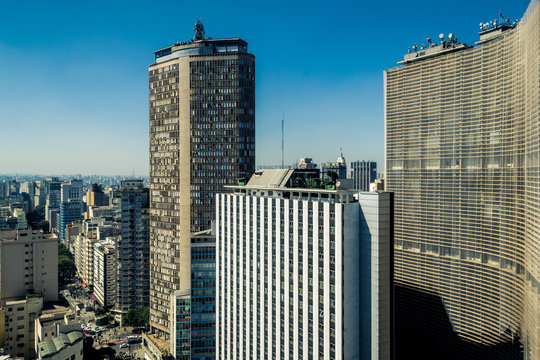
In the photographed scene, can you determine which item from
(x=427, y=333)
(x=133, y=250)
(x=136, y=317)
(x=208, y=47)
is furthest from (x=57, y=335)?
(x=427, y=333)

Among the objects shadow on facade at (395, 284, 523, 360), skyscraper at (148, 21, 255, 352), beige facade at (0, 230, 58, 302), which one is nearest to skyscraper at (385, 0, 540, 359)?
shadow on facade at (395, 284, 523, 360)

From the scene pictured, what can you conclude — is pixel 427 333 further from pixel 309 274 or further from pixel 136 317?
pixel 136 317

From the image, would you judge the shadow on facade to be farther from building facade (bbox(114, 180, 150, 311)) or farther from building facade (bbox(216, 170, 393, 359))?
building facade (bbox(114, 180, 150, 311))

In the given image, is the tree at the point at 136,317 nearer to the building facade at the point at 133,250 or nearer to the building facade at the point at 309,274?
the building facade at the point at 133,250

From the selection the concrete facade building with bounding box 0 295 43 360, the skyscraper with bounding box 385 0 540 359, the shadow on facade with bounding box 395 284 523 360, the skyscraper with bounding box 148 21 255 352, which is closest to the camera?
the skyscraper with bounding box 385 0 540 359

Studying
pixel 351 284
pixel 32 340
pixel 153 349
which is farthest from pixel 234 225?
pixel 32 340

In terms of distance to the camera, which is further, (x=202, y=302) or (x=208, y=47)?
(x=208, y=47)

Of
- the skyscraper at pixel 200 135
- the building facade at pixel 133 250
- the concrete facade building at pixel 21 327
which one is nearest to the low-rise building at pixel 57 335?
the concrete facade building at pixel 21 327
